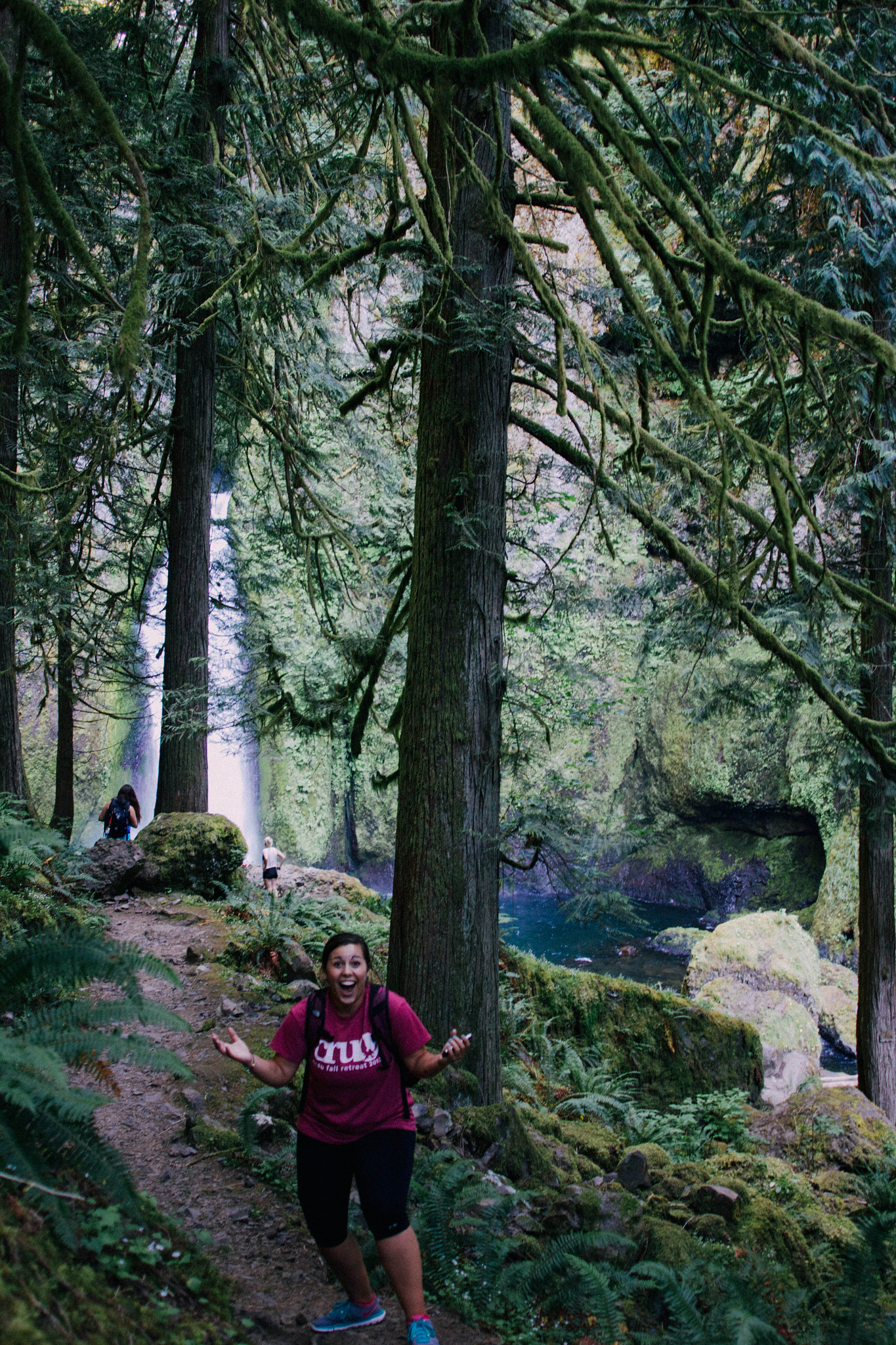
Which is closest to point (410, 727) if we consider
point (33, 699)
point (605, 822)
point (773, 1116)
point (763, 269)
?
point (605, 822)

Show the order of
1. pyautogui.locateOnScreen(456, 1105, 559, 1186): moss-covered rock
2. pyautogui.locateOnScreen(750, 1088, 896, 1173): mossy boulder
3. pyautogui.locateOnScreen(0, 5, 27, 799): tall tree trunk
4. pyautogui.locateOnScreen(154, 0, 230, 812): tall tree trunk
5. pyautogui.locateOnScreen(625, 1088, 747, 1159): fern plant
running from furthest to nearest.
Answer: pyautogui.locateOnScreen(154, 0, 230, 812): tall tree trunk, pyautogui.locateOnScreen(0, 5, 27, 799): tall tree trunk, pyautogui.locateOnScreen(625, 1088, 747, 1159): fern plant, pyautogui.locateOnScreen(750, 1088, 896, 1173): mossy boulder, pyautogui.locateOnScreen(456, 1105, 559, 1186): moss-covered rock

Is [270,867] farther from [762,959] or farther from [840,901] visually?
[840,901]

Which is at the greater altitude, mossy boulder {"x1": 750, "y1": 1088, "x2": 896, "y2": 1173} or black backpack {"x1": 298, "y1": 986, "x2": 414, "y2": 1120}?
black backpack {"x1": 298, "y1": 986, "x2": 414, "y2": 1120}

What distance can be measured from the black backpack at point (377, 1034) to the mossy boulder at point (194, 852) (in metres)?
6.08

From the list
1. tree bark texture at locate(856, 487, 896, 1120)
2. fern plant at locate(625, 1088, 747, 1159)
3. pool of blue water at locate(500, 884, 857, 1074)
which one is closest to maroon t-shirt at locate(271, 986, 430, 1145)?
fern plant at locate(625, 1088, 747, 1159)

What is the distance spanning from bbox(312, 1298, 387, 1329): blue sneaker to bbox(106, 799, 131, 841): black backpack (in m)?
9.19

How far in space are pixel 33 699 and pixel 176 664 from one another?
13333 mm

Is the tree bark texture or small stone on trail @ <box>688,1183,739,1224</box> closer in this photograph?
small stone on trail @ <box>688,1183,739,1224</box>

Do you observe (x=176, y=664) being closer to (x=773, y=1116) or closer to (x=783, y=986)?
(x=773, y=1116)

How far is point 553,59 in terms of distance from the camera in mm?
3119

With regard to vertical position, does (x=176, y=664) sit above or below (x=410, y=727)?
above

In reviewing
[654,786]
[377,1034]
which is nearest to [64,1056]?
[377,1034]

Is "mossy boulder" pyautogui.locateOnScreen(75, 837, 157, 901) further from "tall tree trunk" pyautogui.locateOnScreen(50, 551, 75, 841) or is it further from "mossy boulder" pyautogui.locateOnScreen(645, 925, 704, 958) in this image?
"mossy boulder" pyautogui.locateOnScreen(645, 925, 704, 958)

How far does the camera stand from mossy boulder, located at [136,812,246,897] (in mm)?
9070
